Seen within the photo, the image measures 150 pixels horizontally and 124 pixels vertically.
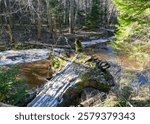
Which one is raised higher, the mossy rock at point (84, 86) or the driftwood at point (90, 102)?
the mossy rock at point (84, 86)

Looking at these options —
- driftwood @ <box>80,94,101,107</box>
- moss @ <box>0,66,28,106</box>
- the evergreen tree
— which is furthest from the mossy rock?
the evergreen tree

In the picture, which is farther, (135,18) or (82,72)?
(135,18)

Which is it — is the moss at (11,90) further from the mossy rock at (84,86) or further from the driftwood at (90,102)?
the driftwood at (90,102)

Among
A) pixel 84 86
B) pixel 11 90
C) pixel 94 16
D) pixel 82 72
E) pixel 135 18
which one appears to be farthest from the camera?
pixel 94 16

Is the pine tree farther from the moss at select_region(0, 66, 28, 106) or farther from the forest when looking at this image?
the moss at select_region(0, 66, 28, 106)

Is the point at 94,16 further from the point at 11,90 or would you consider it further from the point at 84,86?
the point at 11,90

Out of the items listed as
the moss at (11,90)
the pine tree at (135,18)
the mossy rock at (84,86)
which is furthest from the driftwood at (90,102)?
the pine tree at (135,18)

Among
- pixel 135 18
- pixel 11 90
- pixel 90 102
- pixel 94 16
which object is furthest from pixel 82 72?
pixel 94 16

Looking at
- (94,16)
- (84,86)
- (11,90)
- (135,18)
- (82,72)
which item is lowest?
(94,16)

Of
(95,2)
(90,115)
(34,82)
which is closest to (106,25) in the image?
(95,2)

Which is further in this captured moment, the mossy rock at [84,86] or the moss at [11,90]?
the mossy rock at [84,86]

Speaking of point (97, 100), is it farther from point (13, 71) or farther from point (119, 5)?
point (119, 5)

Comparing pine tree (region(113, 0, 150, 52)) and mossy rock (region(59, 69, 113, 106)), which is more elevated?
pine tree (region(113, 0, 150, 52))

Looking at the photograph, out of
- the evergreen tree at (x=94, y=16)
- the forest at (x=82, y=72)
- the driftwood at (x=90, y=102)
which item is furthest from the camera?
the evergreen tree at (x=94, y=16)
